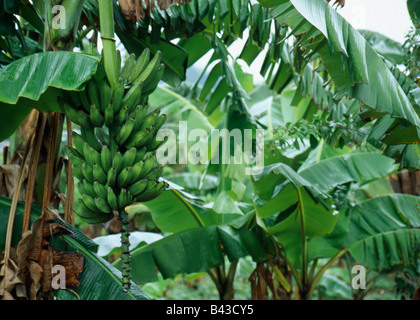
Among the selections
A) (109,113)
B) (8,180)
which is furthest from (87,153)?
(8,180)

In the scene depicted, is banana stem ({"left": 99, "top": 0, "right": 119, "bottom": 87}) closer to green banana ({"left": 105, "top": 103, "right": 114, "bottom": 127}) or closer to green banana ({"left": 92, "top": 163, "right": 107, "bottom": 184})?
green banana ({"left": 105, "top": 103, "right": 114, "bottom": 127})

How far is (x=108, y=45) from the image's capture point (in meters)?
1.57

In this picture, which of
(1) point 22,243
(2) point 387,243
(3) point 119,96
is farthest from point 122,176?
(2) point 387,243

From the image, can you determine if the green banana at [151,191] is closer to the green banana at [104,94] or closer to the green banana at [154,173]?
the green banana at [154,173]

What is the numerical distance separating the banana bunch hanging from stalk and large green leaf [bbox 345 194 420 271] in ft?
7.47

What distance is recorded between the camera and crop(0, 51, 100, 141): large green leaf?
1.51 metres

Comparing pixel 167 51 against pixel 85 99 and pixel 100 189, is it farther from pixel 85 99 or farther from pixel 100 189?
pixel 100 189

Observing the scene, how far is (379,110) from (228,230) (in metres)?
1.62

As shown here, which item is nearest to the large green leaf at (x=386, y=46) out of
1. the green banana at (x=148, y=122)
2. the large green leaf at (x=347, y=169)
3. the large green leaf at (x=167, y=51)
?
the large green leaf at (x=347, y=169)

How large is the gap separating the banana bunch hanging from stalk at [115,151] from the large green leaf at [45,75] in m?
0.09

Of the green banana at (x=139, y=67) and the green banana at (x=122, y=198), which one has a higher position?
the green banana at (x=139, y=67)

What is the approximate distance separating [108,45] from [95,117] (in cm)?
27

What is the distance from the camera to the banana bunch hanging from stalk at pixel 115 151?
151cm

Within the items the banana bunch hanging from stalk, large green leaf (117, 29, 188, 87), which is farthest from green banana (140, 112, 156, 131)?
large green leaf (117, 29, 188, 87)
